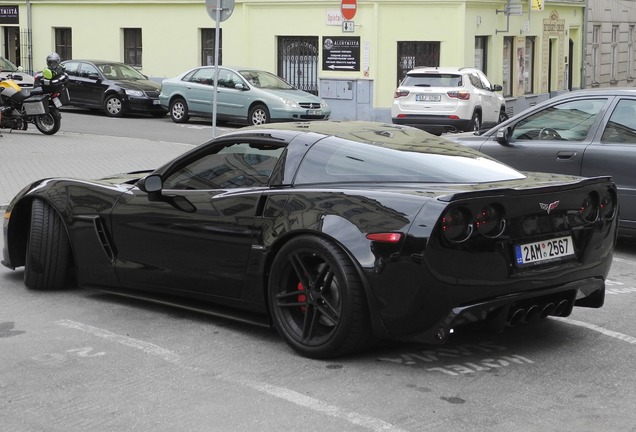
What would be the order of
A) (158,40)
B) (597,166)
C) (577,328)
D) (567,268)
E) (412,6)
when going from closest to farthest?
(567,268) < (577,328) < (597,166) < (412,6) < (158,40)

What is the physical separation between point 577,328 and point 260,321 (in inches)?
76.5

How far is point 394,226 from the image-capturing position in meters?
5.87

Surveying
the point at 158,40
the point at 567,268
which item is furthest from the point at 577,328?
the point at 158,40

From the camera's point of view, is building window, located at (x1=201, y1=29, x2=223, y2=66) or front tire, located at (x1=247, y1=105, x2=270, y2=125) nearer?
front tire, located at (x1=247, y1=105, x2=270, y2=125)

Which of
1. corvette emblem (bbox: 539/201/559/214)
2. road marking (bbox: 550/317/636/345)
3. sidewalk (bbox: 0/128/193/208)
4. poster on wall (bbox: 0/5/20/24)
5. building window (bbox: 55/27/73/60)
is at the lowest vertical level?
road marking (bbox: 550/317/636/345)

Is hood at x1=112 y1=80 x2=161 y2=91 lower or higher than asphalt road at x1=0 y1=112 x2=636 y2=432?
higher

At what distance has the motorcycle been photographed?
22938 millimetres

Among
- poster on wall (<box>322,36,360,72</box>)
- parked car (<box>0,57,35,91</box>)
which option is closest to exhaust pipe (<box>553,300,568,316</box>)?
parked car (<box>0,57,35,91</box>)

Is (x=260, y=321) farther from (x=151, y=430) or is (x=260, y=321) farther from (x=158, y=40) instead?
(x=158, y=40)

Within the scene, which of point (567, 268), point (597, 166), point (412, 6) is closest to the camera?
point (567, 268)

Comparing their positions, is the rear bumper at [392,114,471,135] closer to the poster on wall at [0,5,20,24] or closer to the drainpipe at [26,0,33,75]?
the drainpipe at [26,0,33,75]

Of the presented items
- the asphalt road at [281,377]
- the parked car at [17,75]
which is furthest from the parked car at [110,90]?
the asphalt road at [281,377]

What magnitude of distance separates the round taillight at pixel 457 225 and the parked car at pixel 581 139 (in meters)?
4.26

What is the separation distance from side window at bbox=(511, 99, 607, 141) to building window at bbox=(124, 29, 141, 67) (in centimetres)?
2699
